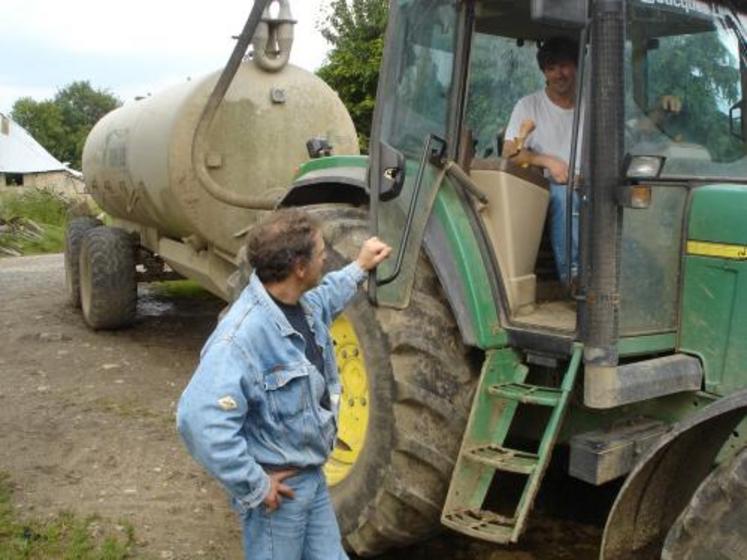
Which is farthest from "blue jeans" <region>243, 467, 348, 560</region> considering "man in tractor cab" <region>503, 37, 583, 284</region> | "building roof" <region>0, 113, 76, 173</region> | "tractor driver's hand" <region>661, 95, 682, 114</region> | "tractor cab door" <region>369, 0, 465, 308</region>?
"building roof" <region>0, 113, 76, 173</region>

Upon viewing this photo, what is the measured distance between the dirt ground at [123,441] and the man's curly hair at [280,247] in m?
1.95

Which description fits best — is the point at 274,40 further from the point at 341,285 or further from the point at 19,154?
the point at 19,154

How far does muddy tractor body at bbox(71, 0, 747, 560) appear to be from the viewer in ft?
9.86

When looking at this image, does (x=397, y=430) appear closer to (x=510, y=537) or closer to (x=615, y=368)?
(x=510, y=537)

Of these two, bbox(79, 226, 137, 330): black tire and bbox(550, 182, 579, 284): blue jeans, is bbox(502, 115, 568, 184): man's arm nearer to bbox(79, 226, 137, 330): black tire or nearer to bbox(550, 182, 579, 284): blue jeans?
bbox(550, 182, 579, 284): blue jeans

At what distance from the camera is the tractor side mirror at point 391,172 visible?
3.80 metres

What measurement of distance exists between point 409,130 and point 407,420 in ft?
3.88

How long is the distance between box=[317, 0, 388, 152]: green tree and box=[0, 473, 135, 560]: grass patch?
34.5ft

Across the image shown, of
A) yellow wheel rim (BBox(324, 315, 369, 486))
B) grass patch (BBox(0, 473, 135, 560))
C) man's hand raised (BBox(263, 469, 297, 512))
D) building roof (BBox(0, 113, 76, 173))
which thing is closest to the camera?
man's hand raised (BBox(263, 469, 297, 512))

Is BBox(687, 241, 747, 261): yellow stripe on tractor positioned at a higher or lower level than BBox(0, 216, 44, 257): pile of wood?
higher

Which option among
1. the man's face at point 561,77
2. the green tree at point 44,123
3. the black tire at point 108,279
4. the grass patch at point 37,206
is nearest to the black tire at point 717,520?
the man's face at point 561,77

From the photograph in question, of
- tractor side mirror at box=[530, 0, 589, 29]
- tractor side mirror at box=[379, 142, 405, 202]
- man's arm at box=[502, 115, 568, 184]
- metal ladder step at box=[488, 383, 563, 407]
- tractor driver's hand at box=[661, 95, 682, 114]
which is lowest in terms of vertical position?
metal ladder step at box=[488, 383, 563, 407]

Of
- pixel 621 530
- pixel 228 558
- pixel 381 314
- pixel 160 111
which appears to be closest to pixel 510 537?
pixel 621 530

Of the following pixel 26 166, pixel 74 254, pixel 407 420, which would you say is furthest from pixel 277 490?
pixel 26 166
